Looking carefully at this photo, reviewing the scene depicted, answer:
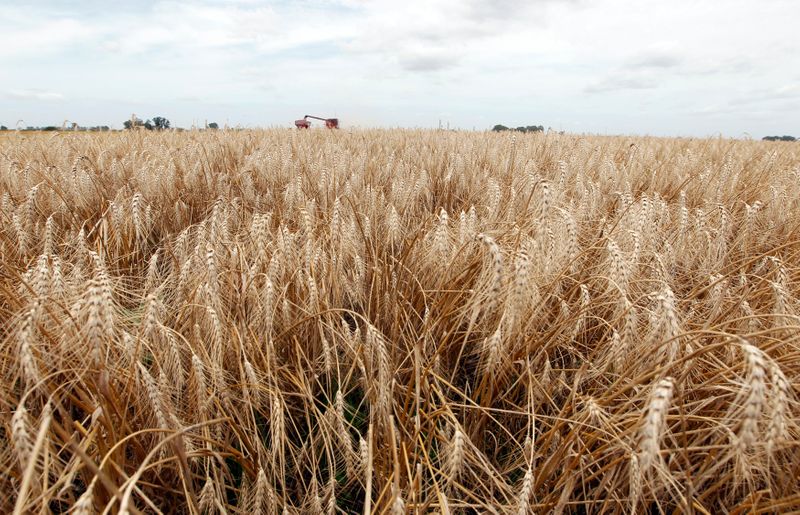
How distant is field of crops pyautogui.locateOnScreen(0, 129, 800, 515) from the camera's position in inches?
37.3

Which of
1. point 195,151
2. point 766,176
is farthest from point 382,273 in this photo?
point 766,176

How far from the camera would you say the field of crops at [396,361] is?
3.11 feet

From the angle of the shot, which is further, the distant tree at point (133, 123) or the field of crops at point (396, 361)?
the distant tree at point (133, 123)

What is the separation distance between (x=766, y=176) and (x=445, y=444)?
4018mm

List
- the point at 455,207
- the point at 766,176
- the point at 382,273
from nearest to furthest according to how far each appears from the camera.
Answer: the point at 382,273, the point at 455,207, the point at 766,176

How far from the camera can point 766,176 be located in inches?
139

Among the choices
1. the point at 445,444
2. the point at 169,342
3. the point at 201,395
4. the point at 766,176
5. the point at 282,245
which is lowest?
the point at 445,444

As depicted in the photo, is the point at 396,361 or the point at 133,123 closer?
the point at 396,361

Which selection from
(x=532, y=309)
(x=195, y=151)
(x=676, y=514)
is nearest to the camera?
(x=676, y=514)

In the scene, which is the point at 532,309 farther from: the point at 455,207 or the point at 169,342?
the point at 455,207

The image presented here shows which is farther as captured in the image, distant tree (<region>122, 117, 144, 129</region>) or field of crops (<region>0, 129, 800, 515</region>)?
distant tree (<region>122, 117, 144, 129</region>)

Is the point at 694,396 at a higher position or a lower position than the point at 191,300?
lower

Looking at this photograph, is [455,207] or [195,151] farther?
[195,151]

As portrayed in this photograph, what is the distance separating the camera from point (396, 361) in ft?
4.74
